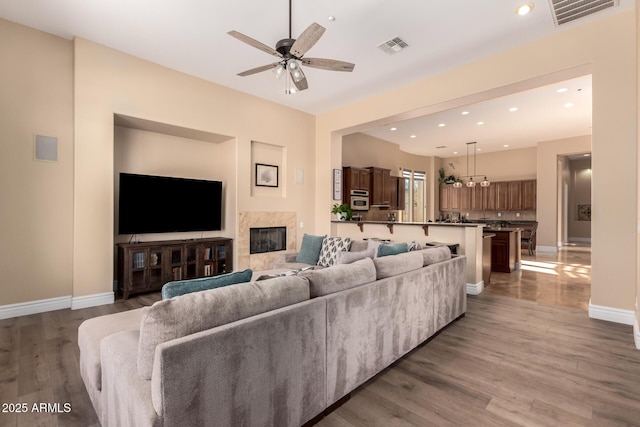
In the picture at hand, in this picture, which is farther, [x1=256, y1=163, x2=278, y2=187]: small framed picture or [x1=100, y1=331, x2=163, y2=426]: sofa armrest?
[x1=256, y1=163, x2=278, y2=187]: small framed picture

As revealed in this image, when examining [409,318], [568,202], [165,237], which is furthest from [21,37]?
[568,202]

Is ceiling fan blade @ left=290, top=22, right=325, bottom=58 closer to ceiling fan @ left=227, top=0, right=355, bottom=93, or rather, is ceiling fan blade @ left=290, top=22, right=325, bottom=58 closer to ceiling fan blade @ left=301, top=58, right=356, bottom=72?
ceiling fan @ left=227, top=0, right=355, bottom=93

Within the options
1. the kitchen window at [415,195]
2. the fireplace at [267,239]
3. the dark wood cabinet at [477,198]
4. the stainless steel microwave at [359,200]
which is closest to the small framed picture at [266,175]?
the fireplace at [267,239]

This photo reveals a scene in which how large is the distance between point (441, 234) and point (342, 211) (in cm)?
225

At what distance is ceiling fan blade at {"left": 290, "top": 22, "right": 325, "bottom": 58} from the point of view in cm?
257

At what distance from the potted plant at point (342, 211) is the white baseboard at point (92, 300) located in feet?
13.9

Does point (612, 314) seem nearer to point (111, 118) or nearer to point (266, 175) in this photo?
point (266, 175)

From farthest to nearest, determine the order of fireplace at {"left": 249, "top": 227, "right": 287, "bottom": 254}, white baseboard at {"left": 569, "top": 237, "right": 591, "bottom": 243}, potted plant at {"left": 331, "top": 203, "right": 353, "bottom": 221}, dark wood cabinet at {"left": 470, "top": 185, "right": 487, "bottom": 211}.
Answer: white baseboard at {"left": 569, "top": 237, "right": 591, "bottom": 243}, dark wood cabinet at {"left": 470, "top": 185, "right": 487, "bottom": 211}, potted plant at {"left": 331, "top": 203, "right": 353, "bottom": 221}, fireplace at {"left": 249, "top": 227, "right": 287, "bottom": 254}

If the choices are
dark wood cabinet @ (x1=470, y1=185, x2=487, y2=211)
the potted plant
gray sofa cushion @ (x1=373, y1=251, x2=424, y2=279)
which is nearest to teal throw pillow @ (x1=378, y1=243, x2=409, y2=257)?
gray sofa cushion @ (x1=373, y1=251, x2=424, y2=279)

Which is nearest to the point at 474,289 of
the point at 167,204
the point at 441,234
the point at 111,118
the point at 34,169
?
the point at 441,234

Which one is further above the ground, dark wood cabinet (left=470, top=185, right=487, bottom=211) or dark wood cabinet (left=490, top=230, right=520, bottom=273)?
dark wood cabinet (left=470, top=185, right=487, bottom=211)

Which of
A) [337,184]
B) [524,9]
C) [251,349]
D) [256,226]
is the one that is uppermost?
[524,9]

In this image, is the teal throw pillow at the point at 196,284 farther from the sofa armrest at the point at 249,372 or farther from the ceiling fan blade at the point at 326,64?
the ceiling fan blade at the point at 326,64

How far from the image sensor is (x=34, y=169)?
3.80m
